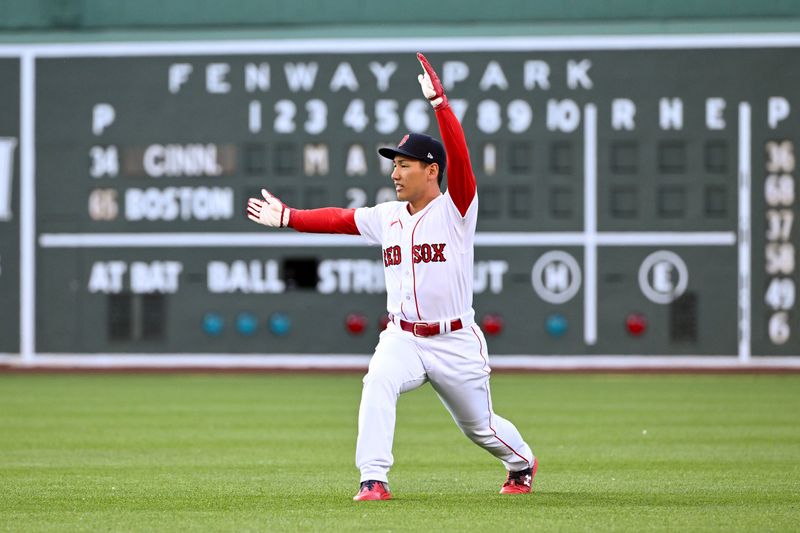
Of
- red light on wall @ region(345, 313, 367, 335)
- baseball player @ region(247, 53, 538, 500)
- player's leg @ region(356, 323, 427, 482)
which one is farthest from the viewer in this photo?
red light on wall @ region(345, 313, 367, 335)

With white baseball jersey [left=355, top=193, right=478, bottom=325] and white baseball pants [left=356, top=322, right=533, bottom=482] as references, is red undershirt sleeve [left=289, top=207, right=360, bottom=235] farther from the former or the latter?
white baseball pants [left=356, top=322, right=533, bottom=482]

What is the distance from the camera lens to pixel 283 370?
2181 centimetres

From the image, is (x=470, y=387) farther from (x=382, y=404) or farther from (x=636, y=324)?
(x=636, y=324)

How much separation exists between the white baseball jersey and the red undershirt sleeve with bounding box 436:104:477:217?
0.09 m

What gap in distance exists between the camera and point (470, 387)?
7840 mm

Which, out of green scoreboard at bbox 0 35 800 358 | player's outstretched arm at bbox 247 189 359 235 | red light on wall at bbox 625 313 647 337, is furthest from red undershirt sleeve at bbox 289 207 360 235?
red light on wall at bbox 625 313 647 337

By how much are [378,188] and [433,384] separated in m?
13.1

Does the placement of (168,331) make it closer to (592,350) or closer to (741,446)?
(592,350)

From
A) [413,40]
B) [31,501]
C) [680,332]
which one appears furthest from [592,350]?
[31,501]

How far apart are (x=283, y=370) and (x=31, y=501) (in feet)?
45.8

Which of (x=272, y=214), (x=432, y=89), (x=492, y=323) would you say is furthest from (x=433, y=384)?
(x=492, y=323)

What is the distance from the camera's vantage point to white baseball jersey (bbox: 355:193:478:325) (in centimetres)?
786

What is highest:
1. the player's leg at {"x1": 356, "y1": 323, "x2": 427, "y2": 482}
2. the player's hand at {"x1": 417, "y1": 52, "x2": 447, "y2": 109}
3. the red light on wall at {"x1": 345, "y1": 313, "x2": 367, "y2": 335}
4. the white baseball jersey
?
the player's hand at {"x1": 417, "y1": 52, "x2": 447, "y2": 109}

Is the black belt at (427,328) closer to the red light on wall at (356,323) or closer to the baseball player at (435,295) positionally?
the baseball player at (435,295)
